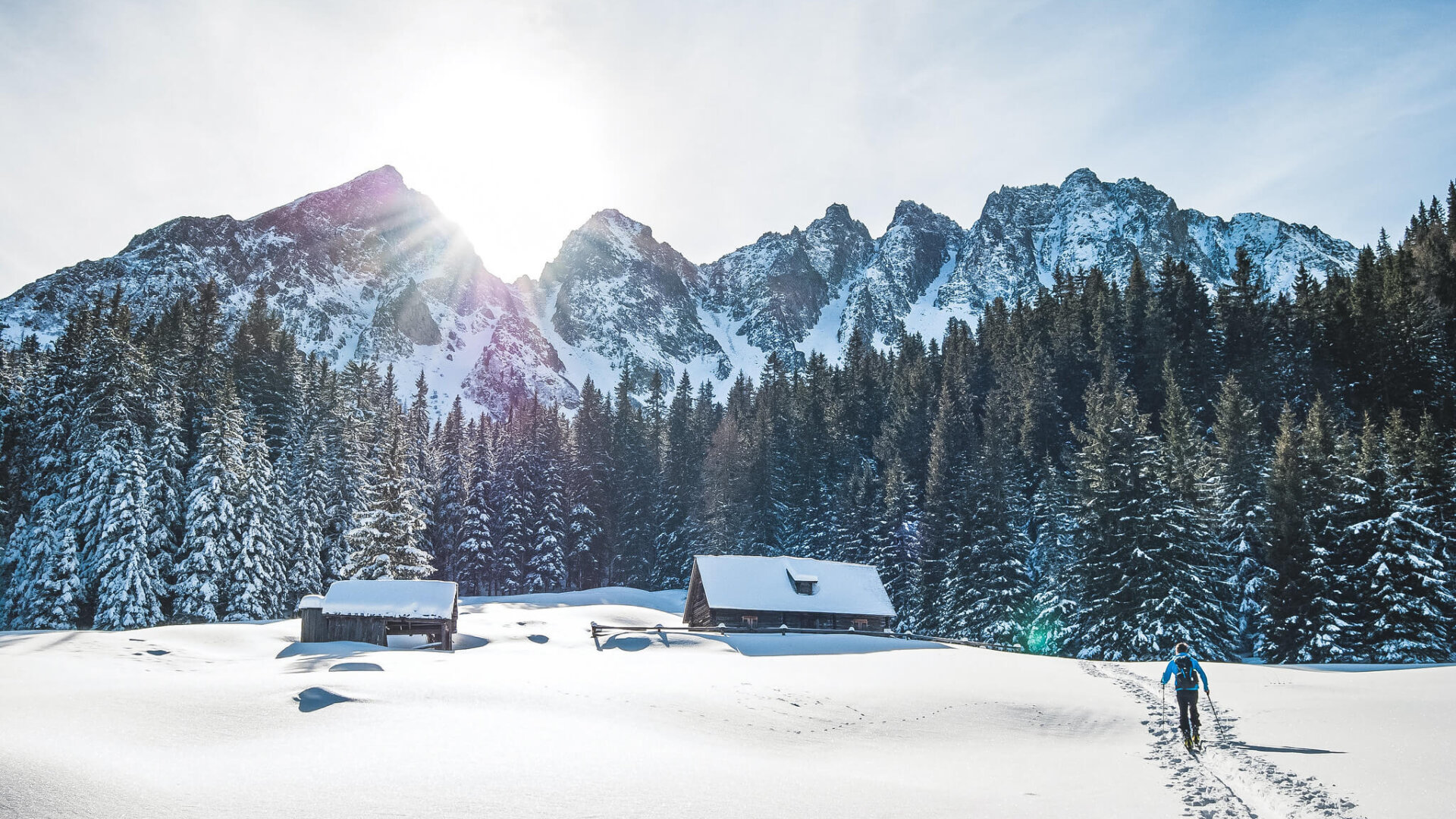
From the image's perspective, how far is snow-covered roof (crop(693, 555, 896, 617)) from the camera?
4228 cm

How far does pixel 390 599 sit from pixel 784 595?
19.5 m

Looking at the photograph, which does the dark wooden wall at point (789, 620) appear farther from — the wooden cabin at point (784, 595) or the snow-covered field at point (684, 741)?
the snow-covered field at point (684, 741)

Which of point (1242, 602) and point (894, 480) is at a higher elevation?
point (894, 480)

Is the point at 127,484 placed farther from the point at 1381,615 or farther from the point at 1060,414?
the point at 1060,414

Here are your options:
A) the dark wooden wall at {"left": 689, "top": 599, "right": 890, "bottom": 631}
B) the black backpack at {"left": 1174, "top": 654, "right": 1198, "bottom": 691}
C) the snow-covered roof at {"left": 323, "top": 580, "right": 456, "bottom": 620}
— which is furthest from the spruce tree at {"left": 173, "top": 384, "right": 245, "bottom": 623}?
the black backpack at {"left": 1174, "top": 654, "right": 1198, "bottom": 691}

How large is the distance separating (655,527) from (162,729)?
6656 cm

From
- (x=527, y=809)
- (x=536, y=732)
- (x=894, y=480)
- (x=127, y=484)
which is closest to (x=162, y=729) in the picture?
(x=536, y=732)

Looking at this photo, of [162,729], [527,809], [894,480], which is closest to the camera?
[527,809]

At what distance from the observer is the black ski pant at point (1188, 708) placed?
1484 cm

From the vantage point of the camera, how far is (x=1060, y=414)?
2392 inches

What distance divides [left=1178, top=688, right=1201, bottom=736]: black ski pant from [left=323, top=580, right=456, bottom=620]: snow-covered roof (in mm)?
29529

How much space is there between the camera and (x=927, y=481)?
56688 millimetres

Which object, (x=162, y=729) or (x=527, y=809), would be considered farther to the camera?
(x=162, y=729)

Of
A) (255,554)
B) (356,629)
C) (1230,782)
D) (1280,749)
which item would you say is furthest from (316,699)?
(255,554)
